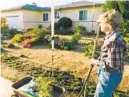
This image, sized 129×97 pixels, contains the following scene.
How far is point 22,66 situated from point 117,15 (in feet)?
15.8

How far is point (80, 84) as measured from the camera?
A: 17.0 ft

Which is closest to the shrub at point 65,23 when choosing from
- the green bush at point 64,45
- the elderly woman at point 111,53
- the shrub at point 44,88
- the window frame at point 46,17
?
the window frame at point 46,17

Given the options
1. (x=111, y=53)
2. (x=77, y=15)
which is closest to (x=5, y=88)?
(x=111, y=53)

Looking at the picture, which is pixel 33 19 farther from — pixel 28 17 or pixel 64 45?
pixel 64 45

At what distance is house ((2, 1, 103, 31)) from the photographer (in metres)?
20.6

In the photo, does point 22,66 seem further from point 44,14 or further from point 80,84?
point 44,14

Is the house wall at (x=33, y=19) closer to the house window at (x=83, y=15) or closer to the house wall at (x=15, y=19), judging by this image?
the house wall at (x=15, y=19)

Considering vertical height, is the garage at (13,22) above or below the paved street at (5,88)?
above

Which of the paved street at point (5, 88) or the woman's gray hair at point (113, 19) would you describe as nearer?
the woman's gray hair at point (113, 19)

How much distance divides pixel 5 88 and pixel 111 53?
9.48 feet

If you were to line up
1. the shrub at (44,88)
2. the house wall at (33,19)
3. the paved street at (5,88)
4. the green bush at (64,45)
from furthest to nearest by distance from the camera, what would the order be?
the house wall at (33,19)
the green bush at (64,45)
the paved street at (5,88)
the shrub at (44,88)

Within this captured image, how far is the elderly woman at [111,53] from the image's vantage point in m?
2.89

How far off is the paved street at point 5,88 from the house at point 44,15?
14923 millimetres

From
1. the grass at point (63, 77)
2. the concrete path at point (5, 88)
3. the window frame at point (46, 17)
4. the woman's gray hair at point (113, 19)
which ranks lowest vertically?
the concrete path at point (5, 88)
